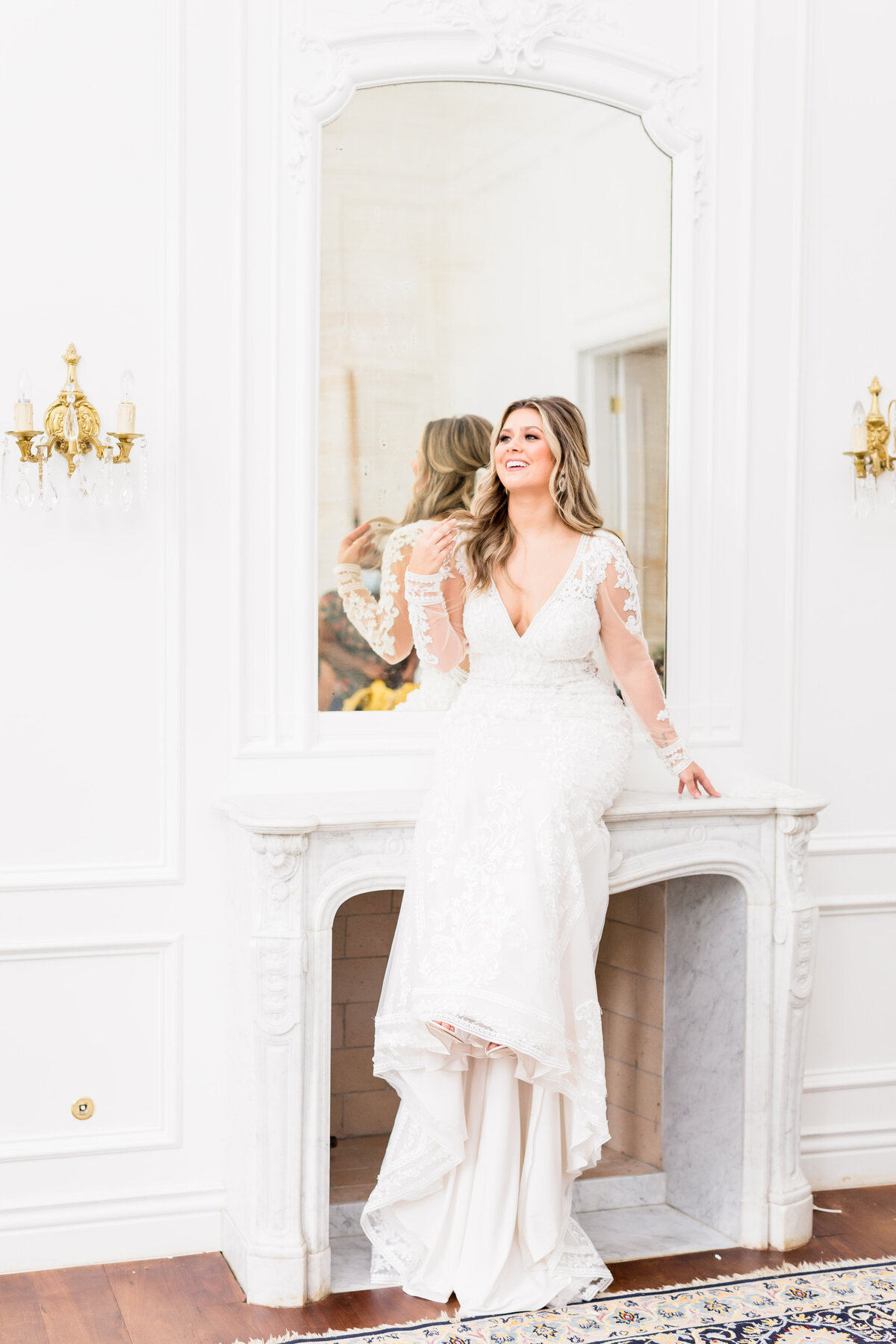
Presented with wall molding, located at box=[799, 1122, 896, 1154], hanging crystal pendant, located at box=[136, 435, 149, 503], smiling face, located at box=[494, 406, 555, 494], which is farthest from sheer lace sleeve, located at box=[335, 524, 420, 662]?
wall molding, located at box=[799, 1122, 896, 1154]

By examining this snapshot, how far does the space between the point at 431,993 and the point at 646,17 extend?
2.62m

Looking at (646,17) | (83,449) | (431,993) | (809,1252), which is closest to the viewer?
(431,993)

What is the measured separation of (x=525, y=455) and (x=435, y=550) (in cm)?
31

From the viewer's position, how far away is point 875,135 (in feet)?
12.5

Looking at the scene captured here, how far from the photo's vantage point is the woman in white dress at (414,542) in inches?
134

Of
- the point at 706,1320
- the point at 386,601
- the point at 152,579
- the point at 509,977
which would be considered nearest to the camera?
the point at 509,977

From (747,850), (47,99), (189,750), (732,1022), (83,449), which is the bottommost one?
(732,1022)

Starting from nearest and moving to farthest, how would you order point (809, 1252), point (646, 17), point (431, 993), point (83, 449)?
point (431, 993) < point (83, 449) < point (809, 1252) < point (646, 17)

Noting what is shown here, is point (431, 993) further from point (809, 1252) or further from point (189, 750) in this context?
point (809, 1252)

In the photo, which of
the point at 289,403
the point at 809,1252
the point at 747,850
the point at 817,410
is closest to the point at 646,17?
the point at 817,410

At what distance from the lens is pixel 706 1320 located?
2893 mm

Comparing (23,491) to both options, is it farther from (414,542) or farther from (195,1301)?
(195,1301)

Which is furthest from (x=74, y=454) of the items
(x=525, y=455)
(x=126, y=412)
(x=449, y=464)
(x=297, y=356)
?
(x=525, y=455)

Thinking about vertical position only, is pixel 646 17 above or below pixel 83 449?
above
